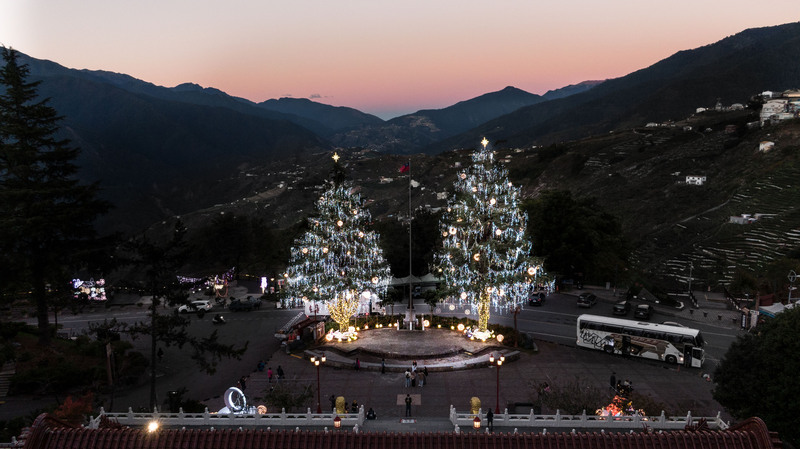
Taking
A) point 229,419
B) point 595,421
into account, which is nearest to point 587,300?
point 595,421

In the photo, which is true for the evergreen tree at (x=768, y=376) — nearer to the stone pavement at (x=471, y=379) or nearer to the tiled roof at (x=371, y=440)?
the stone pavement at (x=471, y=379)

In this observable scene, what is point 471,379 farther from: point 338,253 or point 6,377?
point 6,377

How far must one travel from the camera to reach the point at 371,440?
12.9 meters

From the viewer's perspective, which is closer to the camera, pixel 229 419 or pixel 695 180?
pixel 229 419

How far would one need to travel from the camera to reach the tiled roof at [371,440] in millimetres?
12633

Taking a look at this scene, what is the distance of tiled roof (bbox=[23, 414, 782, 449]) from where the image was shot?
12633mm

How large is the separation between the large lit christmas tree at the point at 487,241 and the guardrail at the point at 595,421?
48.1 ft

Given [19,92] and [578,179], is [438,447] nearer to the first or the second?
[19,92]

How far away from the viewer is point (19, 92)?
33.8m

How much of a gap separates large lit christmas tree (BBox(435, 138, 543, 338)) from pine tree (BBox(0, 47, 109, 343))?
28.2m

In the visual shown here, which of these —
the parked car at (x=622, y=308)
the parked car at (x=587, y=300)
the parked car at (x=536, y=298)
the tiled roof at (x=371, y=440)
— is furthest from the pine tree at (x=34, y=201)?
the parked car at (x=622, y=308)

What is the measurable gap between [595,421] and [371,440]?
1189 centimetres

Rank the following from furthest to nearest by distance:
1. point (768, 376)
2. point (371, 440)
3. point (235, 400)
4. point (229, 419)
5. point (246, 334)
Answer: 1. point (246, 334)
2. point (235, 400)
3. point (768, 376)
4. point (229, 419)
5. point (371, 440)

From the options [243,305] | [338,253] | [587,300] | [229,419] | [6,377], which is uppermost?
[338,253]
